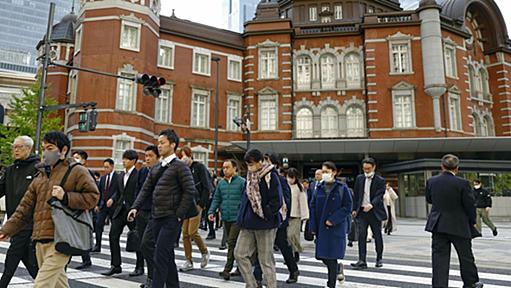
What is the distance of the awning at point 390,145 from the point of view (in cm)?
2317

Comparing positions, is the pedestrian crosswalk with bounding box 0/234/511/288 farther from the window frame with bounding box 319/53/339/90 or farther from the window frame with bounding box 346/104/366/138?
the window frame with bounding box 319/53/339/90

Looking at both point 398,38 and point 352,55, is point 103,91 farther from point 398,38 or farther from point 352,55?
point 398,38

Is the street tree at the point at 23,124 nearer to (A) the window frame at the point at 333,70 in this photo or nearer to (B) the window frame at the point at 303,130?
(B) the window frame at the point at 303,130

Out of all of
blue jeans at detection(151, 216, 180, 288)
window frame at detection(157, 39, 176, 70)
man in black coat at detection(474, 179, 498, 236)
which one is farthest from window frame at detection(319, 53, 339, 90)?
blue jeans at detection(151, 216, 180, 288)

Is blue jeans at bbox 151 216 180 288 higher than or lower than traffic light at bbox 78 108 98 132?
lower

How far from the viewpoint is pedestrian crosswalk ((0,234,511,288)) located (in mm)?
5676

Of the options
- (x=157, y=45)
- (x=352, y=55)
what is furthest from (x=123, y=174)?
(x=352, y=55)

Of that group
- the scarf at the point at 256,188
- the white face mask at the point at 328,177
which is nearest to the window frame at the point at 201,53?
the white face mask at the point at 328,177

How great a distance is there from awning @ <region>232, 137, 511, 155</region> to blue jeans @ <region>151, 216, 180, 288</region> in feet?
61.3

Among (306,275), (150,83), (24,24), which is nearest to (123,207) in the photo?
(306,275)

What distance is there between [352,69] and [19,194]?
26.4 m

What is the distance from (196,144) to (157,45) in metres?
7.04

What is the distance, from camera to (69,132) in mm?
23594

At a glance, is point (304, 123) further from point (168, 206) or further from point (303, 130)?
point (168, 206)
